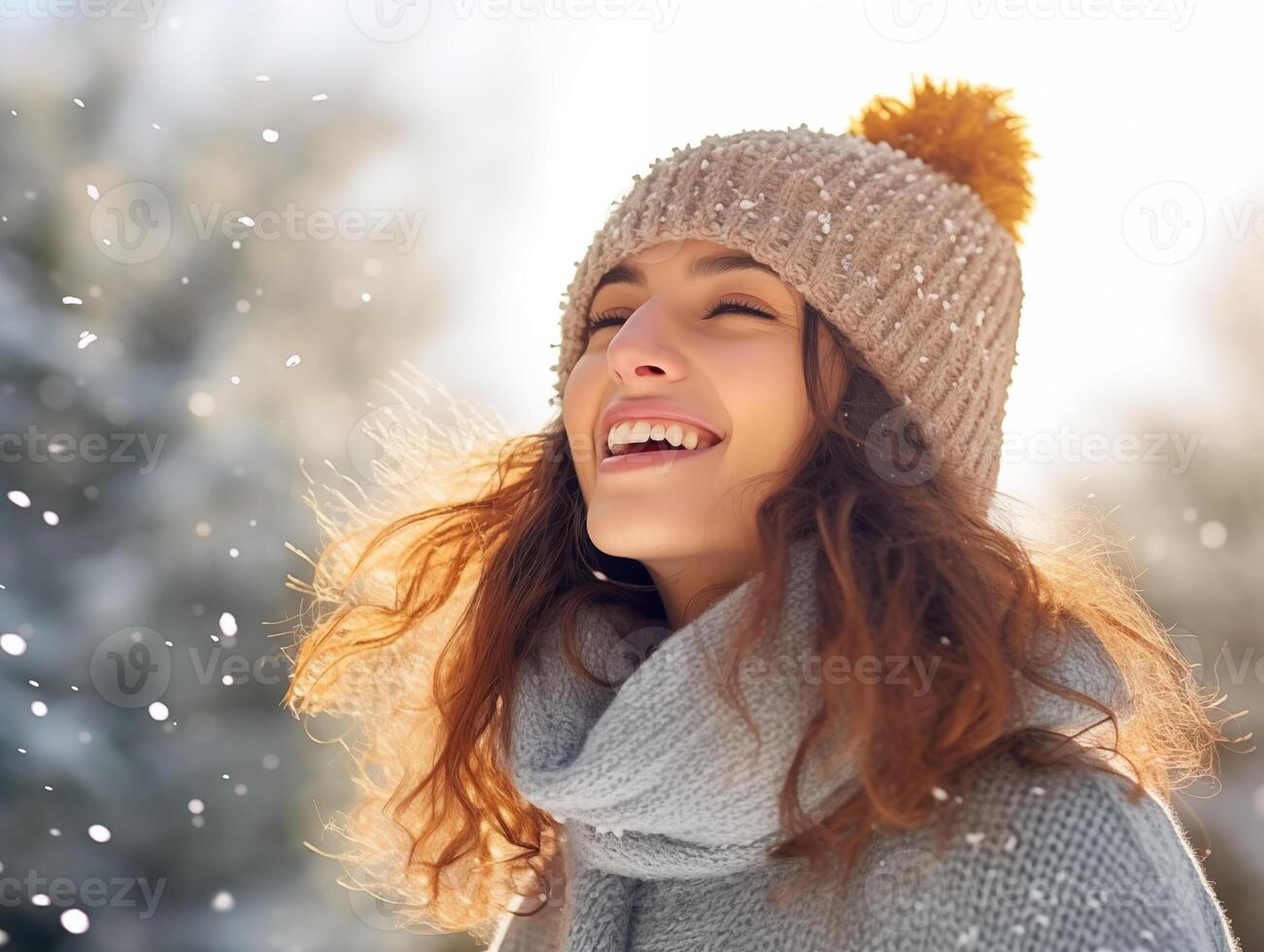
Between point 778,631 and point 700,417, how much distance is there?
0.91ft

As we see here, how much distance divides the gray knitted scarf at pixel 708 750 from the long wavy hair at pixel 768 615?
0.8 inches

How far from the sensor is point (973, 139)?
1.54 meters

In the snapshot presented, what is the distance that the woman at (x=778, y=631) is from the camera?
1.05 meters

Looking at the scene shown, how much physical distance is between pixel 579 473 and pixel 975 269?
0.63 metres

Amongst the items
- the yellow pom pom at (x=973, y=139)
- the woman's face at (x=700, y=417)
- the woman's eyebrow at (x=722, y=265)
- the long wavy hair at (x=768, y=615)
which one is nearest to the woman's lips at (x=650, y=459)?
the woman's face at (x=700, y=417)

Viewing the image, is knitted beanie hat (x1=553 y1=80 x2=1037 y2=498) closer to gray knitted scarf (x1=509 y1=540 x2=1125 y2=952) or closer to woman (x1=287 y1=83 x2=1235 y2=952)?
woman (x1=287 y1=83 x2=1235 y2=952)

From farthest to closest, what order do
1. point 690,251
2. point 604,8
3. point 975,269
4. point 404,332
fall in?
point 404,332 < point 604,8 < point 975,269 < point 690,251

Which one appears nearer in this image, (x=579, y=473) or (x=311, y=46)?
(x=579, y=473)

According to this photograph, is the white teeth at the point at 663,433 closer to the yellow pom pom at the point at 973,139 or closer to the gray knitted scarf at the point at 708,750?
the gray knitted scarf at the point at 708,750

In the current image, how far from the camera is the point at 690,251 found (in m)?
1.38

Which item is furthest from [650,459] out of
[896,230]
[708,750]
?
[896,230]

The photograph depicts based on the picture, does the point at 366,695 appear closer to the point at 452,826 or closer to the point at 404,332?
the point at 452,826

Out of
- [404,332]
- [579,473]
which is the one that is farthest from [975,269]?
[404,332]

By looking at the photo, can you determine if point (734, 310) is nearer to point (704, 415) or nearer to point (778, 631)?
point (704, 415)
